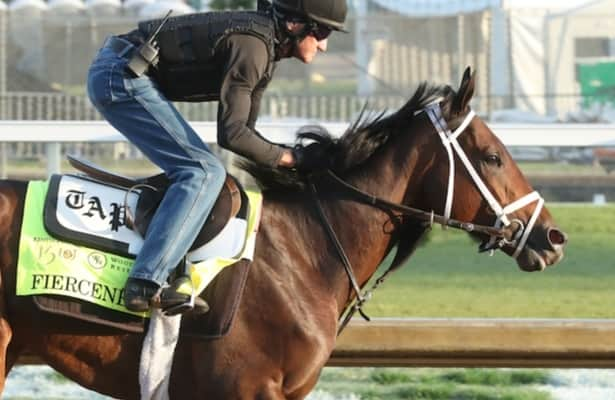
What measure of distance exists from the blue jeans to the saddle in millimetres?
65

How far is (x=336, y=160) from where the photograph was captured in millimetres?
4664

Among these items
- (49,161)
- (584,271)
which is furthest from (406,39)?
(49,161)

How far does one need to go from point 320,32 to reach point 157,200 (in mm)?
827

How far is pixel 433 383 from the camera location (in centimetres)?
648

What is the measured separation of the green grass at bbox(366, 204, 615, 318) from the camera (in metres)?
7.90

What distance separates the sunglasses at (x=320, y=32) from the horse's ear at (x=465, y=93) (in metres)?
0.51

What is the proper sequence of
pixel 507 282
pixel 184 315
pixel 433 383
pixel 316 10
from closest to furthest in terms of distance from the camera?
pixel 184 315 → pixel 316 10 → pixel 433 383 → pixel 507 282

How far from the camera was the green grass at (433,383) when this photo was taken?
249 inches

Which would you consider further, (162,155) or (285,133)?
(285,133)

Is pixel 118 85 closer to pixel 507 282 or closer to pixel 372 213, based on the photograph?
pixel 372 213

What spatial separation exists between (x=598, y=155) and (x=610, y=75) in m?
10.6

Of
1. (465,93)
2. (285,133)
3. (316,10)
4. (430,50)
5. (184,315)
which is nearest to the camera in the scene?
(184,315)

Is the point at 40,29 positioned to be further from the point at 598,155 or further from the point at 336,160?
the point at 336,160

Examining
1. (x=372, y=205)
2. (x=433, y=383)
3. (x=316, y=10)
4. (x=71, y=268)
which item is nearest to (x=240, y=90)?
(x=316, y=10)
